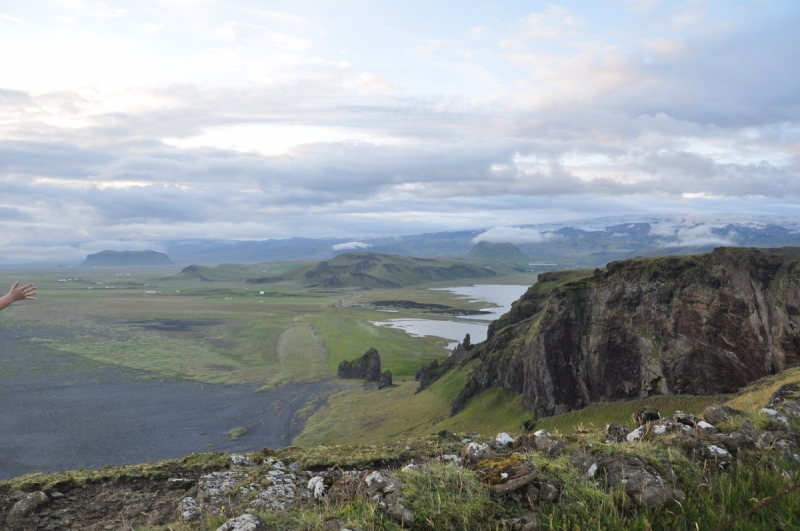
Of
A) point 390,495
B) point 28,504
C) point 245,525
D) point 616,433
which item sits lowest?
point 28,504

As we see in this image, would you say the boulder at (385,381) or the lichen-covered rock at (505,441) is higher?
the lichen-covered rock at (505,441)

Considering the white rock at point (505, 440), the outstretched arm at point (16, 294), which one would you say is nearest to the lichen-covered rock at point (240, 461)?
the outstretched arm at point (16, 294)

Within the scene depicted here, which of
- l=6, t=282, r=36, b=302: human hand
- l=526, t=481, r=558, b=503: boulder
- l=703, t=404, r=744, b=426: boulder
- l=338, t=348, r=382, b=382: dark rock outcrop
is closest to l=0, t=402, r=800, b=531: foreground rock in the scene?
l=526, t=481, r=558, b=503: boulder

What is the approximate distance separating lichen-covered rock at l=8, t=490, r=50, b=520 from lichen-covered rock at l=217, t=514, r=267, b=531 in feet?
29.9

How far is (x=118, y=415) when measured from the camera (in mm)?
78625

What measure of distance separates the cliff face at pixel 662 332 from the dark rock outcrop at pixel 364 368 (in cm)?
3563

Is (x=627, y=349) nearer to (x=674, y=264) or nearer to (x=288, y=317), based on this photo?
(x=674, y=264)

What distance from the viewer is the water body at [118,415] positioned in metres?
62.8

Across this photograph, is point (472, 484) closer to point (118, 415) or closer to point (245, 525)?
point (245, 525)

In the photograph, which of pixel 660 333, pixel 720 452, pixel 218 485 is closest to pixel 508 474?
pixel 720 452

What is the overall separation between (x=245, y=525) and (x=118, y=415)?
278 ft

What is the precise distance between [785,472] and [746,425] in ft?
7.80

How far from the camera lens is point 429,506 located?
8766 millimetres

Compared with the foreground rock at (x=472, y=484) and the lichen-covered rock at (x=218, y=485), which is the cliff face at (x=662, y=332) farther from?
the lichen-covered rock at (x=218, y=485)
